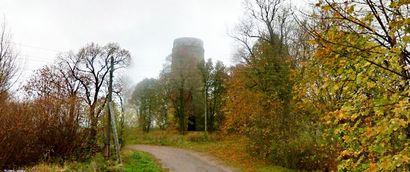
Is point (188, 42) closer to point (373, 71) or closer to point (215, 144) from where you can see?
point (215, 144)

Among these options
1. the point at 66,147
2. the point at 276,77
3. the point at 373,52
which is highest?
the point at 276,77

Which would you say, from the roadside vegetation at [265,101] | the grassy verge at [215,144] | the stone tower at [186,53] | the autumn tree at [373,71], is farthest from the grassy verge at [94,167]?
the stone tower at [186,53]

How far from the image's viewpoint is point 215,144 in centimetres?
2962

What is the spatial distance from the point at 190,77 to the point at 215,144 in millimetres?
11364

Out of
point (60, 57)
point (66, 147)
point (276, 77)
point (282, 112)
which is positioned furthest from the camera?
point (60, 57)

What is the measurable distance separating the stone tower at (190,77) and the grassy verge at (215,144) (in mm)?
3255

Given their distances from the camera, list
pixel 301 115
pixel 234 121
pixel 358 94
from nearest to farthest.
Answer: pixel 358 94
pixel 301 115
pixel 234 121

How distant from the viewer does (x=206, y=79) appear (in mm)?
37750

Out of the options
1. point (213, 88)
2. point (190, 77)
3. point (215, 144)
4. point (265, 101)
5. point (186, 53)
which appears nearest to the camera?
point (265, 101)

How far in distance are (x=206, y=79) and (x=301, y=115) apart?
74.2ft

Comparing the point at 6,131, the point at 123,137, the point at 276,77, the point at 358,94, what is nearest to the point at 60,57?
the point at 123,137

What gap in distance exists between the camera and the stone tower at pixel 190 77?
38.8 metres

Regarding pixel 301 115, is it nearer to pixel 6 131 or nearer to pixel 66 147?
pixel 66 147

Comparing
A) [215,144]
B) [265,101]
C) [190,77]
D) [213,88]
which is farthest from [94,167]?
[190,77]
